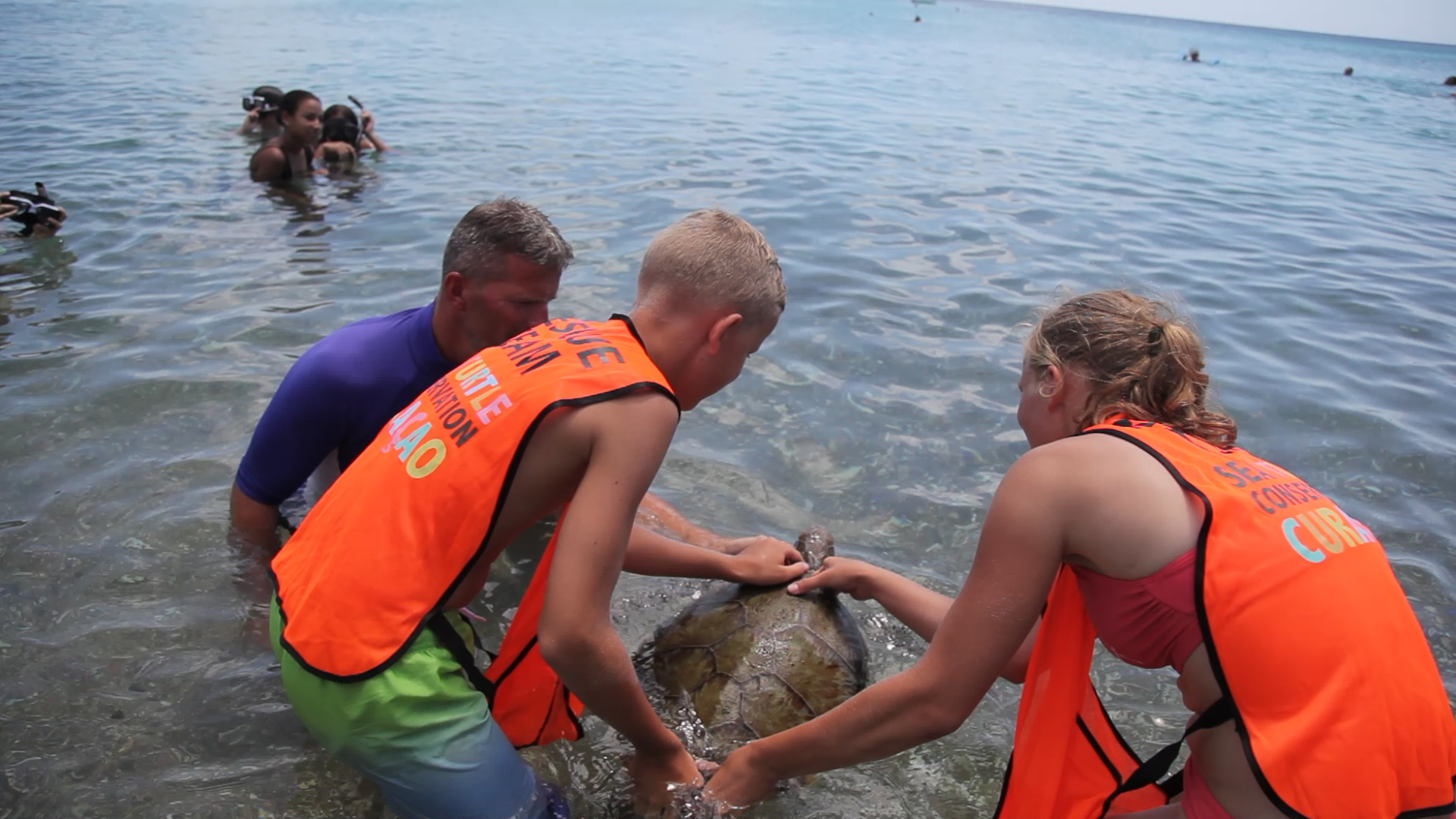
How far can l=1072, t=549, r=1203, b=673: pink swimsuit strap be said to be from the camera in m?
2.07

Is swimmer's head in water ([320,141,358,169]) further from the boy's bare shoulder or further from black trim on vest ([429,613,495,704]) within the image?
the boy's bare shoulder

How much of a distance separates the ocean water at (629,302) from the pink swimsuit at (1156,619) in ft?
3.26

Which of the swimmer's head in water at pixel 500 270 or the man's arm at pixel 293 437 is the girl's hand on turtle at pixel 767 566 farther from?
the man's arm at pixel 293 437

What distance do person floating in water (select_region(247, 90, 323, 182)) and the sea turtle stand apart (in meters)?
8.98

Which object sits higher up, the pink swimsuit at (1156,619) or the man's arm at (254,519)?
the pink swimsuit at (1156,619)

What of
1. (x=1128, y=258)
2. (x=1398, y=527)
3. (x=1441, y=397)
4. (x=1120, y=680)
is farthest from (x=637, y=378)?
(x=1128, y=258)

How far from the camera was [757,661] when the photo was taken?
10.1 ft

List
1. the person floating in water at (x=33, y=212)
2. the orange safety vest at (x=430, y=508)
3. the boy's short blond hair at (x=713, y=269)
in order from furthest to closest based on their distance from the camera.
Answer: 1. the person floating in water at (x=33, y=212)
2. the boy's short blond hair at (x=713, y=269)
3. the orange safety vest at (x=430, y=508)

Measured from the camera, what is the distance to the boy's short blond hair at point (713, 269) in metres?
2.55

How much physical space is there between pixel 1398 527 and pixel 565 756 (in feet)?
13.4

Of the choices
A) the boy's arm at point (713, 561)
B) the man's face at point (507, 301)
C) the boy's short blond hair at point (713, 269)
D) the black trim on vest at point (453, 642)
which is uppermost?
the boy's short blond hair at point (713, 269)

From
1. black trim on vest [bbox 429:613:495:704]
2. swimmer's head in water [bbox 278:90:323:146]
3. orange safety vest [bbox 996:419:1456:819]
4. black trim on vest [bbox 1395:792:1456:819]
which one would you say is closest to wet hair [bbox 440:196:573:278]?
black trim on vest [bbox 429:613:495:704]

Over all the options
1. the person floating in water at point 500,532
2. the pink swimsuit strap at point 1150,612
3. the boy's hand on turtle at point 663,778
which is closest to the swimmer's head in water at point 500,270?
the person floating in water at point 500,532

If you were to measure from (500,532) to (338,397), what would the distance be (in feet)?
3.83
